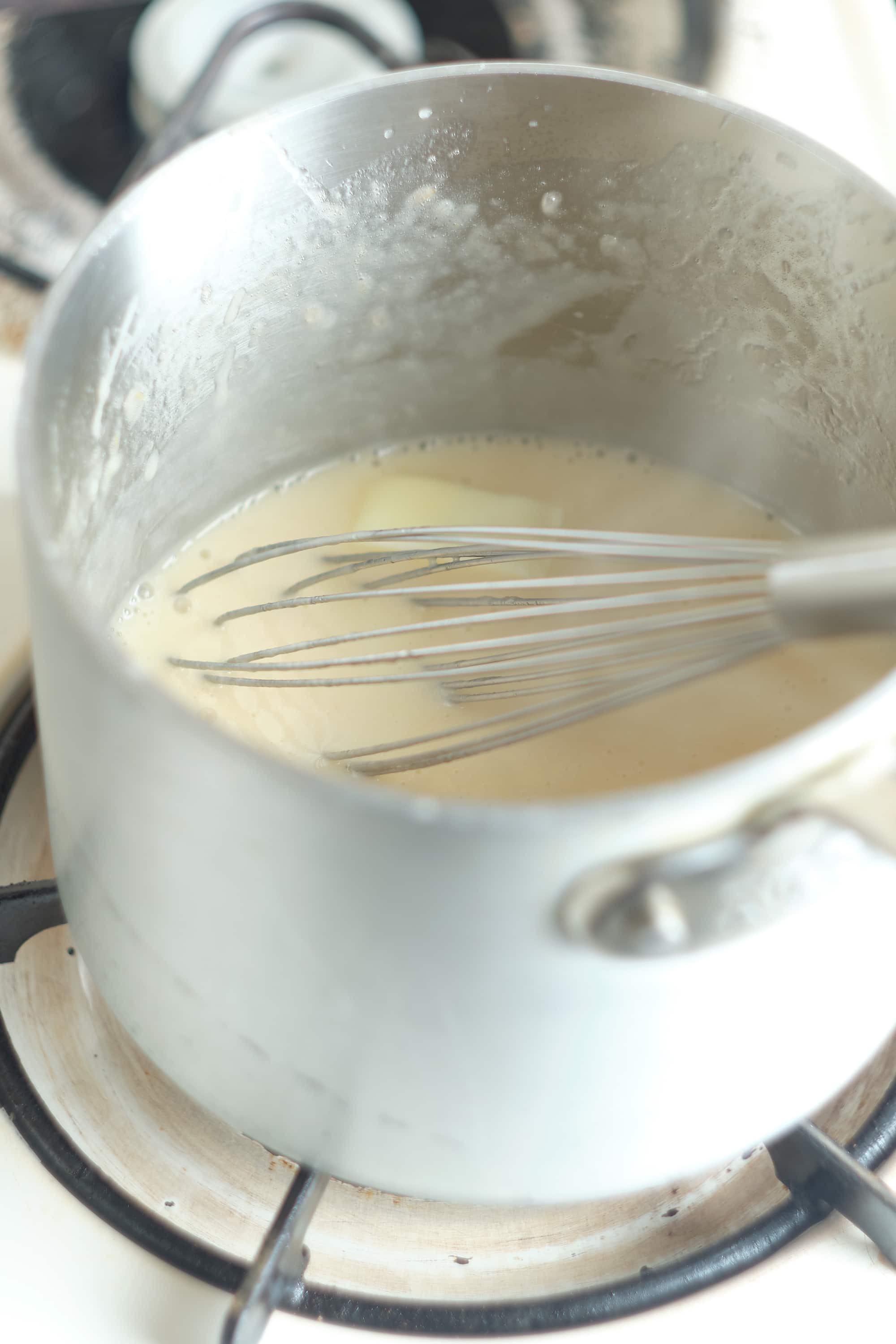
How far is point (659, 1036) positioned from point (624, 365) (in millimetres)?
425

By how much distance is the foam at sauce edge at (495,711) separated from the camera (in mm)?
593

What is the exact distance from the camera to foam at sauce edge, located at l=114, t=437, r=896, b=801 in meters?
0.59

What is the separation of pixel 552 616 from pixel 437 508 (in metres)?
0.09

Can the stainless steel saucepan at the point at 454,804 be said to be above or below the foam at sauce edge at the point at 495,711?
above

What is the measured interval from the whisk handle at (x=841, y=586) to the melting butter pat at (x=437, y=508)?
35cm

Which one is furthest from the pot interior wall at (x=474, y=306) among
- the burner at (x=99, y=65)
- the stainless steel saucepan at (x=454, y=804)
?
the burner at (x=99, y=65)

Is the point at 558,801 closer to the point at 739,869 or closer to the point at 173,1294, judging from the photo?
the point at 739,869

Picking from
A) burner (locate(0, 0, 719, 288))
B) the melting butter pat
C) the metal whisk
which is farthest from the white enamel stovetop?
burner (locate(0, 0, 719, 288))

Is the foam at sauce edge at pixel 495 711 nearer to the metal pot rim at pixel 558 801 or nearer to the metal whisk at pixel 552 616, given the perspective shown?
the metal whisk at pixel 552 616

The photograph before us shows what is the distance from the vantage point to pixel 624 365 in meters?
0.66

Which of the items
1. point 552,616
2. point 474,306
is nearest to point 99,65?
point 474,306

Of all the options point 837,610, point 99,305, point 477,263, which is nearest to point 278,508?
point 477,263

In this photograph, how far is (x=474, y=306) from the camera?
2.09 ft

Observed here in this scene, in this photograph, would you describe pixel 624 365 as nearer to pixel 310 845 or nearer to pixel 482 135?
pixel 482 135
